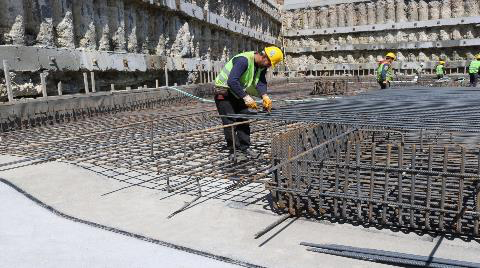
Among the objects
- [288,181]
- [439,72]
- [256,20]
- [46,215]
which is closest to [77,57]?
[46,215]

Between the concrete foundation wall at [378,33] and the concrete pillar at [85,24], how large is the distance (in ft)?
71.9

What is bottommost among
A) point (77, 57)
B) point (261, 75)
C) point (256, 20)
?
point (261, 75)

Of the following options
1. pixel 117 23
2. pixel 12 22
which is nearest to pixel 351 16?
pixel 117 23

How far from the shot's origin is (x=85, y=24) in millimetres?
12281

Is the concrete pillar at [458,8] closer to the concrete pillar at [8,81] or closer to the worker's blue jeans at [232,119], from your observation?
the worker's blue jeans at [232,119]

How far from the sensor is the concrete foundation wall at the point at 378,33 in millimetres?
26812

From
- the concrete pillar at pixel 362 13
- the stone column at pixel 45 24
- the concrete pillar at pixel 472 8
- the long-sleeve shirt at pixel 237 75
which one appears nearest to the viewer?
the long-sleeve shirt at pixel 237 75

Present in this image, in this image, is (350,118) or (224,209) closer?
(224,209)

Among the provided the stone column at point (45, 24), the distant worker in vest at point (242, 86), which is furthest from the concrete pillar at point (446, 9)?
the distant worker in vest at point (242, 86)

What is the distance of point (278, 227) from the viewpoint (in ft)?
10.7

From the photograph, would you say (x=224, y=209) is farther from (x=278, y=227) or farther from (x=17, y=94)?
(x=17, y=94)

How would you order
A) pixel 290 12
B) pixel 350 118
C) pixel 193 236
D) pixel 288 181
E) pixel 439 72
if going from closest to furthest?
pixel 193 236
pixel 288 181
pixel 350 118
pixel 439 72
pixel 290 12

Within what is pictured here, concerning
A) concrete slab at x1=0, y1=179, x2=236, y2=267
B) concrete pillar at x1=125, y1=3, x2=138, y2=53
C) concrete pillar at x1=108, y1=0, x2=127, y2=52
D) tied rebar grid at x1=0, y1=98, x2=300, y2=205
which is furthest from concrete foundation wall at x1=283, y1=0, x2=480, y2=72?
concrete slab at x1=0, y1=179, x2=236, y2=267

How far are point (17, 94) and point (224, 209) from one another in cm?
807
